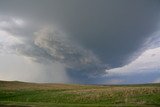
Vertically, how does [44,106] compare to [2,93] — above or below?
below

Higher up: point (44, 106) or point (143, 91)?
point (143, 91)

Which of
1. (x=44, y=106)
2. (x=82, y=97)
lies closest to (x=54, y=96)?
(x=82, y=97)

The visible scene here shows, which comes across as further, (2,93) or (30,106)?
(2,93)

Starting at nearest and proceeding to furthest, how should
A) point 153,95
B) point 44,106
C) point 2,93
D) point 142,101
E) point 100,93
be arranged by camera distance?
point 44,106 < point 142,101 < point 153,95 < point 100,93 < point 2,93

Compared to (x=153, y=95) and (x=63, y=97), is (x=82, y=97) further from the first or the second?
(x=153, y=95)

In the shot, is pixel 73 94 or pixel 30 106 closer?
pixel 30 106

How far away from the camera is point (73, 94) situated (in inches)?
2842

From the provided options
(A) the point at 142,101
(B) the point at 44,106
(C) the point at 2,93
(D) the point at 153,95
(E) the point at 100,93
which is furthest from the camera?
(C) the point at 2,93

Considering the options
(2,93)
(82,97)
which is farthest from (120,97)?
(2,93)

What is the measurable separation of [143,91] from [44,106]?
1021 inches

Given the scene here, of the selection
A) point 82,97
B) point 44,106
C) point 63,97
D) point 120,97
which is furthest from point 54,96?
point 44,106

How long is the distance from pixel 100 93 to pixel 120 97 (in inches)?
257

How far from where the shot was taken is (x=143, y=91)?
67625 mm

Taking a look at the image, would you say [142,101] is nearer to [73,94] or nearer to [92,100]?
[92,100]
